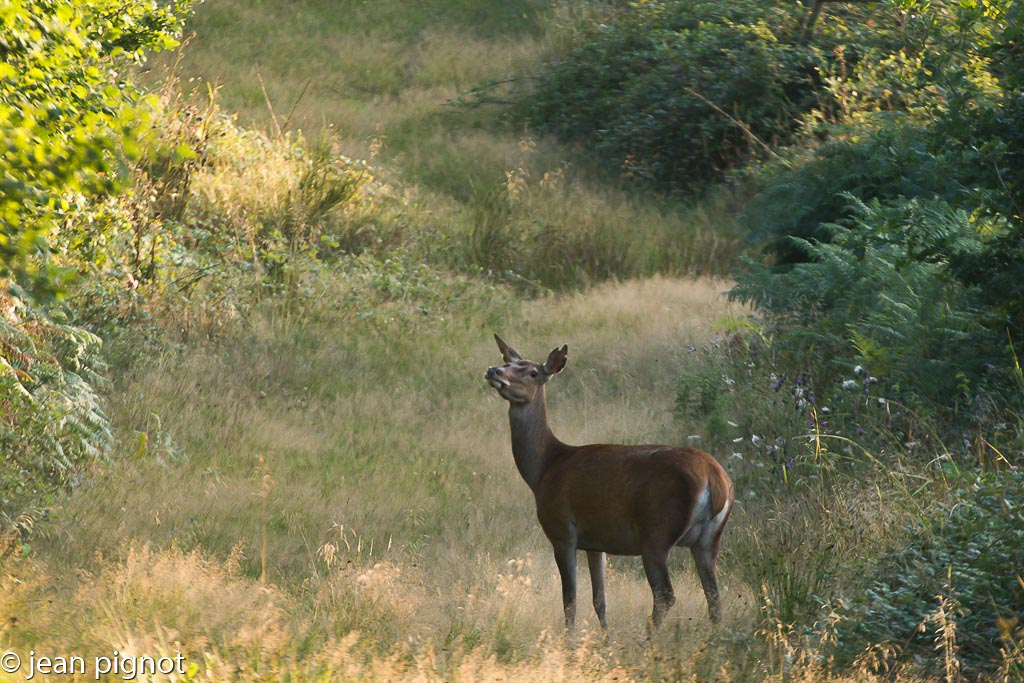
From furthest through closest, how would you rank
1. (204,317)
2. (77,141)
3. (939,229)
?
(204,317) → (939,229) → (77,141)

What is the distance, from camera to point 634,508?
239 inches

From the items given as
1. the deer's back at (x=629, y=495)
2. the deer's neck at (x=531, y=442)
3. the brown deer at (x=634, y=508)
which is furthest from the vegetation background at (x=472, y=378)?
the deer's neck at (x=531, y=442)

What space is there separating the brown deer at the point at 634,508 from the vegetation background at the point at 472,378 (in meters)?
0.30

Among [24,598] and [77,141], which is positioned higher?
[77,141]

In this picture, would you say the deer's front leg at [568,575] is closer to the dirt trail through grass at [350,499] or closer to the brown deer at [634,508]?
A: the brown deer at [634,508]

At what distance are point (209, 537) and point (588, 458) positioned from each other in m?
2.95

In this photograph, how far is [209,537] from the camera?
25.9 ft

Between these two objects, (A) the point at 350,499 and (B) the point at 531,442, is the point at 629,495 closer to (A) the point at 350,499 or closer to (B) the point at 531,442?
(B) the point at 531,442

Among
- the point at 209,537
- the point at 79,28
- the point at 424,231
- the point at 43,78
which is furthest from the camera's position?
the point at 424,231

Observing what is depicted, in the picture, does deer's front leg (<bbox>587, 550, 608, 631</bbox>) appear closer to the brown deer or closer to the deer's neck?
the brown deer

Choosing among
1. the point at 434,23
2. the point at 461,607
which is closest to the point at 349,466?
the point at 461,607

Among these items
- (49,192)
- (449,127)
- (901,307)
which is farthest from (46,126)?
(449,127)

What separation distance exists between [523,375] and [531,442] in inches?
16.0

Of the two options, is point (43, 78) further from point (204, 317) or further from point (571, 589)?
point (204, 317)
